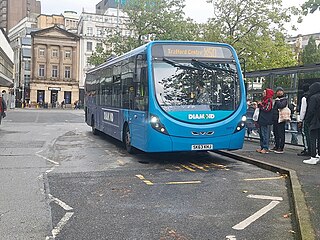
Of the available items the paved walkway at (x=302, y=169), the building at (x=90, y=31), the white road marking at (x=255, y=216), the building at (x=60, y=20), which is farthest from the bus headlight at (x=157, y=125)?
the building at (x=60, y=20)

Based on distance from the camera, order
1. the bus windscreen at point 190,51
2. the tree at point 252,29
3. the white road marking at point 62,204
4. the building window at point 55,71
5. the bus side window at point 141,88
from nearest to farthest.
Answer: the white road marking at point 62,204 → the bus side window at point 141,88 → the bus windscreen at point 190,51 → the tree at point 252,29 → the building window at point 55,71

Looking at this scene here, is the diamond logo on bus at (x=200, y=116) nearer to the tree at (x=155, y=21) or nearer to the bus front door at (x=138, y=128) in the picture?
the bus front door at (x=138, y=128)

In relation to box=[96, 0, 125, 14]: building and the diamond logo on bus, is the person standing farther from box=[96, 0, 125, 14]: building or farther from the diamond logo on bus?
box=[96, 0, 125, 14]: building

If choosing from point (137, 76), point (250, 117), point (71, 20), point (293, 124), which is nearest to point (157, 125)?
point (137, 76)

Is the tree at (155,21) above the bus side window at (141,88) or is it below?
above

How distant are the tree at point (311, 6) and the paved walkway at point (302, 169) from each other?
4.47 metres

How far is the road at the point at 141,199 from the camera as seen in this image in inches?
218

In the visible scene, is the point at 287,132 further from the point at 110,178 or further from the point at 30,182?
the point at 30,182

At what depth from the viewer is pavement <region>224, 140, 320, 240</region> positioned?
18.1 feet

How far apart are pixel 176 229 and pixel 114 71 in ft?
32.8

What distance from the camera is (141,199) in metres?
7.21

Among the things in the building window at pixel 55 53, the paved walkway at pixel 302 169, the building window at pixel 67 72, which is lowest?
the paved walkway at pixel 302 169

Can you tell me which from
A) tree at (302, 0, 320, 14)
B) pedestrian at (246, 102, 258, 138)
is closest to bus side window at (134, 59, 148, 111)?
pedestrian at (246, 102, 258, 138)

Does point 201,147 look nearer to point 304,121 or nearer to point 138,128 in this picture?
point 138,128
